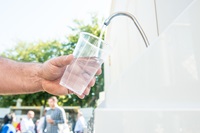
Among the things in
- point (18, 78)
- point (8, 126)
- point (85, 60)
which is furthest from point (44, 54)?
point (85, 60)

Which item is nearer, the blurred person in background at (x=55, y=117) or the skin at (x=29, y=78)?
the skin at (x=29, y=78)

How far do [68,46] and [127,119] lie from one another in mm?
15265

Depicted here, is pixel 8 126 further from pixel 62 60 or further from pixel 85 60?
pixel 85 60

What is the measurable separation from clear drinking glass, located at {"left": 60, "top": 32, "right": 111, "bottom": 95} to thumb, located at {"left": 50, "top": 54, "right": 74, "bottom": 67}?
0.03m

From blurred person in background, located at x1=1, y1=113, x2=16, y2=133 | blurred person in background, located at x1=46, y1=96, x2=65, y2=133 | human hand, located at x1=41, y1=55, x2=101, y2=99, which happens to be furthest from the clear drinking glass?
blurred person in background, located at x1=1, y1=113, x2=16, y2=133

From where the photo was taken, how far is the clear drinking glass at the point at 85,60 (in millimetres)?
928

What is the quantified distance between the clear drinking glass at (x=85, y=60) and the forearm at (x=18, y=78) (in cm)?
51

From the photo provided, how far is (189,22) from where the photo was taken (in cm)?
55

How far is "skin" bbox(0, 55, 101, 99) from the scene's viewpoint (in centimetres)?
136

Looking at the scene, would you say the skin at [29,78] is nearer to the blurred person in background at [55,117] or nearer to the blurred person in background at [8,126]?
the blurred person in background at [55,117]

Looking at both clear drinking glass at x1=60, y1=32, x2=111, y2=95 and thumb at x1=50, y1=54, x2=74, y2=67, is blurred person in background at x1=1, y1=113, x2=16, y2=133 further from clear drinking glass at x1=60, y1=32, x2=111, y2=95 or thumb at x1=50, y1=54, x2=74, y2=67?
clear drinking glass at x1=60, y1=32, x2=111, y2=95

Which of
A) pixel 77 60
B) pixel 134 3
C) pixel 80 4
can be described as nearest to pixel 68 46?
pixel 80 4

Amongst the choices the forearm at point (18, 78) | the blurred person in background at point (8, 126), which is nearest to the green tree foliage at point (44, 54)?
the blurred person in background at point (8, 126)

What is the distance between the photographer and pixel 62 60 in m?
1.14
